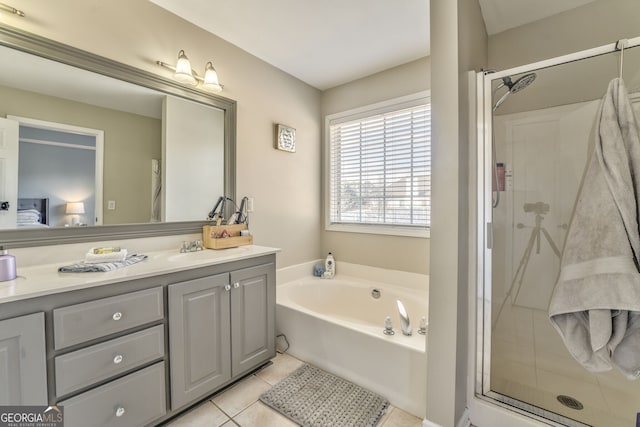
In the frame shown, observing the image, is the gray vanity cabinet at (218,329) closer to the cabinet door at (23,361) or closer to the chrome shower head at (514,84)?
the cabinet door at (23,361)

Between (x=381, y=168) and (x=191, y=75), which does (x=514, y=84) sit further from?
(x=191, y=75)

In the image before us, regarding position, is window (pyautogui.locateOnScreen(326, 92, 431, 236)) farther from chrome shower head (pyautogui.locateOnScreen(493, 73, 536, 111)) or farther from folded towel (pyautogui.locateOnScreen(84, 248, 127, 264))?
folded towel (pyautogui.locateOnScreen(84, 248, 127, 264))

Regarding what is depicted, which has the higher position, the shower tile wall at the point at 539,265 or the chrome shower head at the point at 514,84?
the chrome shower head at the point at 514,84

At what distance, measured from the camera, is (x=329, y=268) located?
2.84m

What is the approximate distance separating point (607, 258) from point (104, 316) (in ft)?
6.56

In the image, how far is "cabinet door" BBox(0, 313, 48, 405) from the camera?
936 millimetres

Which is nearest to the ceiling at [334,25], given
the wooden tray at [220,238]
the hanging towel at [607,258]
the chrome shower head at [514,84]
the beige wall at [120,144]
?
the chrome shower head at [514,84]

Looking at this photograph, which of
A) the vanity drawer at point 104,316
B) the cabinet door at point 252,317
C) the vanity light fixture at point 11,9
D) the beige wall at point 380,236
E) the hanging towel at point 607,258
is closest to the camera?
the hanging towel at point 607,258

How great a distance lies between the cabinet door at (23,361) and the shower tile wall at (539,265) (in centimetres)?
206

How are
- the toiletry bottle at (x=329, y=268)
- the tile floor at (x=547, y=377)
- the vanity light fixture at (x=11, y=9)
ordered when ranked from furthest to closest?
the toiletry bottle at (x=329, y=268) → the tile floor at (x=547, y=377) → the vanity light fixture at (x=11, y=9)

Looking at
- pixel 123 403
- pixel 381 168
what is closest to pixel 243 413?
pixel 123 403

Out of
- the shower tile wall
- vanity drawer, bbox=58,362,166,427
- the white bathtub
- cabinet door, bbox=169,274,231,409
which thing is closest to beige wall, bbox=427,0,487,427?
the white bathtub

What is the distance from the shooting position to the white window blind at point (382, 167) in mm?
2402

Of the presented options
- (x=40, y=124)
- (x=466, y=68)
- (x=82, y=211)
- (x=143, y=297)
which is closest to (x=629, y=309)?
(x=466, y=68)
